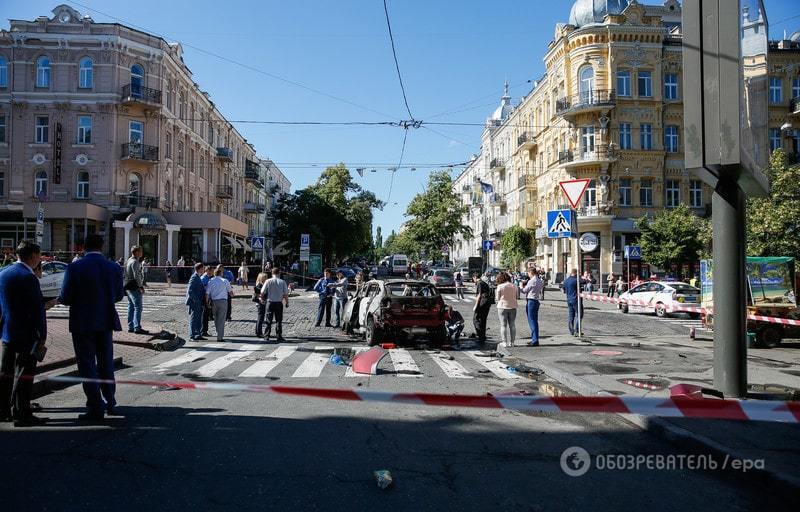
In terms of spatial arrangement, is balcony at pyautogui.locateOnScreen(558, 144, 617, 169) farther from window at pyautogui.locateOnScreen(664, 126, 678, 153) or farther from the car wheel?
the car wheel

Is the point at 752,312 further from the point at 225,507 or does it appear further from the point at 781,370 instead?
the point at 225,507

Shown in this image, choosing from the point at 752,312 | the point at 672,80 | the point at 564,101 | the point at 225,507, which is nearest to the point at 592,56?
the point at 564,101

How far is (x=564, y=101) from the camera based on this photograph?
42.6 meters

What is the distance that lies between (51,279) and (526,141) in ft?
132

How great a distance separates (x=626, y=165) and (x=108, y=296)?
133 feet

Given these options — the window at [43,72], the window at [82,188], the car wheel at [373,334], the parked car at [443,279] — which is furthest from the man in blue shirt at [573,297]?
the window at [43,72]

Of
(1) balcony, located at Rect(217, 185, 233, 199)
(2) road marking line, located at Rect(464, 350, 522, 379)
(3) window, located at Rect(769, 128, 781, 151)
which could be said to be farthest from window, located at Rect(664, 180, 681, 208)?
(1) balcony, located at Rect(217, 185, 233, 199)

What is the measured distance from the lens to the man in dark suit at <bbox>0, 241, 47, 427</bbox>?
595cm

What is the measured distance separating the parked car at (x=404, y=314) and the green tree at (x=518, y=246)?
124 feet

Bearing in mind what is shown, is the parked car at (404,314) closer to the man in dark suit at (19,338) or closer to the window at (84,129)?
the man in dark suit at (19,338)

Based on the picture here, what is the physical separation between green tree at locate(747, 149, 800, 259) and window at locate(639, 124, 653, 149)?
19508 millimetres

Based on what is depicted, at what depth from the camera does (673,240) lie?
3366 centimetres

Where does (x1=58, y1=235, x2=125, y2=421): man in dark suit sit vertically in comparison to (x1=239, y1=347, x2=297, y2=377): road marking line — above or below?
above

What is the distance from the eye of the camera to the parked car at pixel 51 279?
65.6 ft
